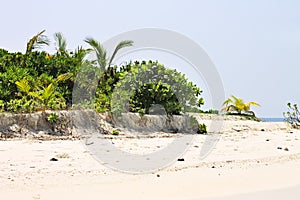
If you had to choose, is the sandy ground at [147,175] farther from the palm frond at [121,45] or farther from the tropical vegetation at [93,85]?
the palm frond at [121,45]

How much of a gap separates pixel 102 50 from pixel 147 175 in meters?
11.7

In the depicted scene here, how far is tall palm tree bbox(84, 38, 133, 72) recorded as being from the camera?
630 inches

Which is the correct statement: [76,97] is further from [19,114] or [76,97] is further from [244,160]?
[244,160]

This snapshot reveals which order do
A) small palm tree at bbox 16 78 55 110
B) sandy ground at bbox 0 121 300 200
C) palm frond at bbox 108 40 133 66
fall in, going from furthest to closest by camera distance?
palm frond at bbox 108 40 133 66
small palm tree at bbox 16 78 55 110
sandy ground at bbox 0 121 300 200

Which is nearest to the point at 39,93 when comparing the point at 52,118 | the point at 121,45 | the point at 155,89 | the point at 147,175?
the point at 52,118

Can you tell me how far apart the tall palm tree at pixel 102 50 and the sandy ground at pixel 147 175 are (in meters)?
7.51

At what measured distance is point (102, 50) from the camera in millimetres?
16875

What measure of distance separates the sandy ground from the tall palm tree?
7509 millimetres

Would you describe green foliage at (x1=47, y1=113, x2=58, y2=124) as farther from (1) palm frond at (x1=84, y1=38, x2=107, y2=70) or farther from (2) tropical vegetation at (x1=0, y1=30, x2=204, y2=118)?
(1) palm frond at (x1=84, y1=38, x2=107, y2=70)

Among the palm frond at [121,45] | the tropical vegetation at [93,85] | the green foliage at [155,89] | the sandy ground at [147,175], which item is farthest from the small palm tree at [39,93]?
the palm frond at [121,45]

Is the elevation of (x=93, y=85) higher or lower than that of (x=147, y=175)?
higher

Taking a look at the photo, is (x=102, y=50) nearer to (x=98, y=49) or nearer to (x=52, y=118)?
(x=98, y=49)

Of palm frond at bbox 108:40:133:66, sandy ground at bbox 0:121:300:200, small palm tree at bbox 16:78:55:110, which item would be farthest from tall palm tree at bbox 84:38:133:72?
sandy ground at bbox 0:121:300:200

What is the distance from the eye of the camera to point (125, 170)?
5.90m
